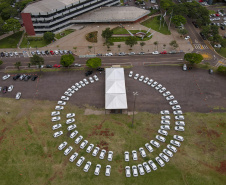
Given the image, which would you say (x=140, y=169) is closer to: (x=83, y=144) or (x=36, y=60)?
(x=83, y=144)

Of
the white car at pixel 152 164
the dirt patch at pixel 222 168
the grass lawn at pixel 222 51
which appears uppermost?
the grass lawn at pixel 222 51

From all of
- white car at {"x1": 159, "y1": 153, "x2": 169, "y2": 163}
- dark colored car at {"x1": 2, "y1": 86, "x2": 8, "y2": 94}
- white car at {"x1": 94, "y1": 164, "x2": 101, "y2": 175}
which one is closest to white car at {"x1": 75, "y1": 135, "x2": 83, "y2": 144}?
white car at {"x1": 94, "y1": 164, "x2": 101, "y2": 175}

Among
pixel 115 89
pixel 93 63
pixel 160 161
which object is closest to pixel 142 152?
pixel 160 161

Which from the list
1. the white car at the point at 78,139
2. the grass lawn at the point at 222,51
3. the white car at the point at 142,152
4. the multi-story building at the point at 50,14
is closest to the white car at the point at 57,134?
the white car at the point at 78,139

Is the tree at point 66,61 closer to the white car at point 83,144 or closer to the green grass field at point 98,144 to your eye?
the green grass field at point 98,144

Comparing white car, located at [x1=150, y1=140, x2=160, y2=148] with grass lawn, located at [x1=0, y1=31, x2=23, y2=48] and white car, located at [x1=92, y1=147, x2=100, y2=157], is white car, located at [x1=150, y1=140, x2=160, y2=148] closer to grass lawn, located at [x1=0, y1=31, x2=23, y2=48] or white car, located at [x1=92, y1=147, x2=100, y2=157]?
white car, located at [x1=92, y1=147, x2=100, y2=157]

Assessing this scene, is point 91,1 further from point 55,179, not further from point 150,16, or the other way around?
point 55,179
